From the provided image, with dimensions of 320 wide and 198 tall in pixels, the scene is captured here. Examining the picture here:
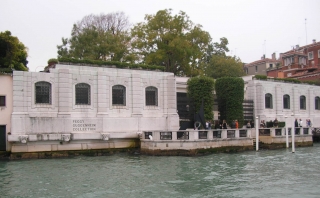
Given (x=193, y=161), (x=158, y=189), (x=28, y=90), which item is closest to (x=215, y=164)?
(x=193, y=161)

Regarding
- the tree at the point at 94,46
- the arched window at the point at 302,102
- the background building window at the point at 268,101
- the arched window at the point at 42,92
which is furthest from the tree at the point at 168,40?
the arched window at the point at 42,92

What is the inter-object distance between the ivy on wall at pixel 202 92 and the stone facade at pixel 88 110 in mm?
2676

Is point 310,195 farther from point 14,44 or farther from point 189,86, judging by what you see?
point 14,44

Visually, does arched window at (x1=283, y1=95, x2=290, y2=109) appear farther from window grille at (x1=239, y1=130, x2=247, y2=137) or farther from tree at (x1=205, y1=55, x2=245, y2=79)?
window grille at (x1=239, y1=130, x2=247, y2=137)

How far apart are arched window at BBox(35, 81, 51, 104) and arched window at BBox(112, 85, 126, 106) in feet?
16.9

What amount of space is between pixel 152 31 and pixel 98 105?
55.5ft

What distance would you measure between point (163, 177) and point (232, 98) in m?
19.5

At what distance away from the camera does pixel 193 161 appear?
79.9 feet

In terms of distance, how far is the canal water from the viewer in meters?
15.7

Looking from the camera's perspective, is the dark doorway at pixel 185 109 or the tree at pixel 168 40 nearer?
the dark doorway at pixel 185 109

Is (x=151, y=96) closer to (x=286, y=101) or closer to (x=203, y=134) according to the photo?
(x=203, y=134)

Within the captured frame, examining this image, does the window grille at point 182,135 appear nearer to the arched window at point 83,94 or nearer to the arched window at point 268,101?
the arched window at point 83,94

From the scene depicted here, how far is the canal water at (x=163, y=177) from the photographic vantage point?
15664 mm

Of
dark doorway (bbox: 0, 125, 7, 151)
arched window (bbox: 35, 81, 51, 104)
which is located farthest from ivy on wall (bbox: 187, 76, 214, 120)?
dark doorway (bbox: 0, 125, 7, 151)
